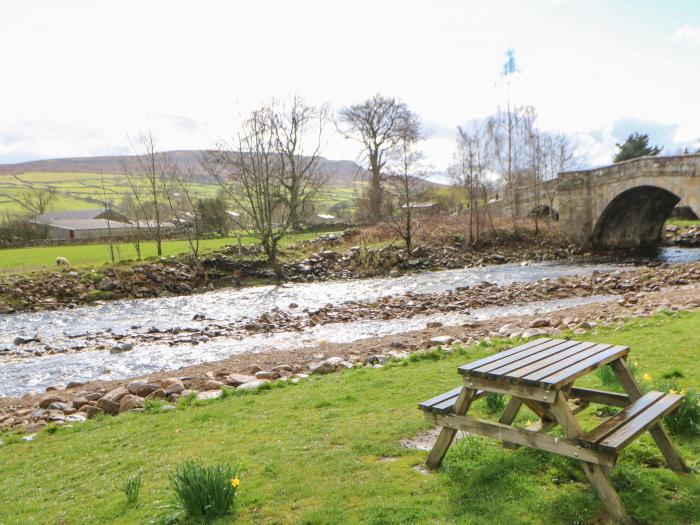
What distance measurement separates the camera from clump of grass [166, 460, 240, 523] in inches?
158

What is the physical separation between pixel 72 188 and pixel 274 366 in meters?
139

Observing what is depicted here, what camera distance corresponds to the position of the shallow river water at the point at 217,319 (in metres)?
12.8

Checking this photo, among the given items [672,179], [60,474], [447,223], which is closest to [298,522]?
[60,474]

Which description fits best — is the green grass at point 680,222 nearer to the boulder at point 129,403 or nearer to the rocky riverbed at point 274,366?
the rocky riverbed at point 274,366

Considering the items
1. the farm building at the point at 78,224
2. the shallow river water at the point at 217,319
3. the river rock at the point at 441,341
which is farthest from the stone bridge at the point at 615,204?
the farm building at the point at 78,224

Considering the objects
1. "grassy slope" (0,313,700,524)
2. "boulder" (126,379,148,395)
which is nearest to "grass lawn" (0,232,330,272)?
"boulder" (126,379,148,395)

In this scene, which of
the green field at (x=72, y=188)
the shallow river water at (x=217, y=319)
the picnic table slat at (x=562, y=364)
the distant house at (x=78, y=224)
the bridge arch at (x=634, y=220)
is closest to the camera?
the picnic table slat at (x=562, y=364)

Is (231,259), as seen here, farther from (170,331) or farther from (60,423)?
(60,423)

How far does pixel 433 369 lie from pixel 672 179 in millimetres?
25234

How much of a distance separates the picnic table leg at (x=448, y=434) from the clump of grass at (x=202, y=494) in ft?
5.72

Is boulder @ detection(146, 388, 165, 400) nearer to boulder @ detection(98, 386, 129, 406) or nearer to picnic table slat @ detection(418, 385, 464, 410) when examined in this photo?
boulder @ detection(98, 386, 129, 406)

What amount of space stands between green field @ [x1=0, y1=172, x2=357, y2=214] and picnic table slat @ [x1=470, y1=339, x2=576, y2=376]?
282 feet

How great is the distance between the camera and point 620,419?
412 centimetres

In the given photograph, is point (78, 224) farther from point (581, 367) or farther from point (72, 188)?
point (581, 367)
